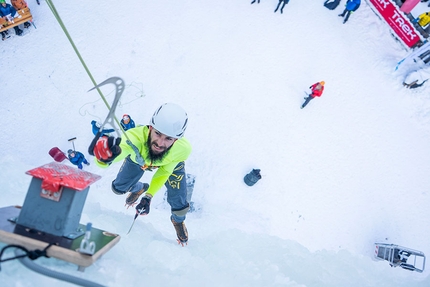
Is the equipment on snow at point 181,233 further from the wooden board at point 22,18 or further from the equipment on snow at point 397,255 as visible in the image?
the wooden board at point 22,18

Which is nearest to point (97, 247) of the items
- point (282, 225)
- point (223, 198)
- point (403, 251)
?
point (223, 198)

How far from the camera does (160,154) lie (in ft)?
12.1

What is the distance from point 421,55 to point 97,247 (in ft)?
28.5

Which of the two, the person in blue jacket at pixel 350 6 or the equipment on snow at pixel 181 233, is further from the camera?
the person in blue jacket at pixel 350 6

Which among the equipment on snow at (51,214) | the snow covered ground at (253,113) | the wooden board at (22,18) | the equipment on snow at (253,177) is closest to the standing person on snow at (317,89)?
the snow covered ground at (253,113)

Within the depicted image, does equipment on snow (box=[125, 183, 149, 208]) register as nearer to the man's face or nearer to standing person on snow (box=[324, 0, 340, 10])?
the man's face

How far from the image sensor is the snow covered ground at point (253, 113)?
5590 mm

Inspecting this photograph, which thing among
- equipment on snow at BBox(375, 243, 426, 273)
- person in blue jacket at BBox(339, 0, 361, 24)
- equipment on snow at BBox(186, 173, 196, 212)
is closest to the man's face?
equipment on snow at BBox(186, 173, 196, 212)

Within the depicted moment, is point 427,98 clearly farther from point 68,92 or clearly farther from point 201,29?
point 68,92

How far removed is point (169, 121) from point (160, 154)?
0.56 m

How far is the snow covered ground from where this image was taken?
18.3ft

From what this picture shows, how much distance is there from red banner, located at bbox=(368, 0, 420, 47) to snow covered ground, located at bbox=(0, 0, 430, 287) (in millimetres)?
211

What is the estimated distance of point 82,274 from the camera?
2408 millimetres

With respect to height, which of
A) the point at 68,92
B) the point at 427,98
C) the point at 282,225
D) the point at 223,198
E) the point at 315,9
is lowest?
the point at 282,225
